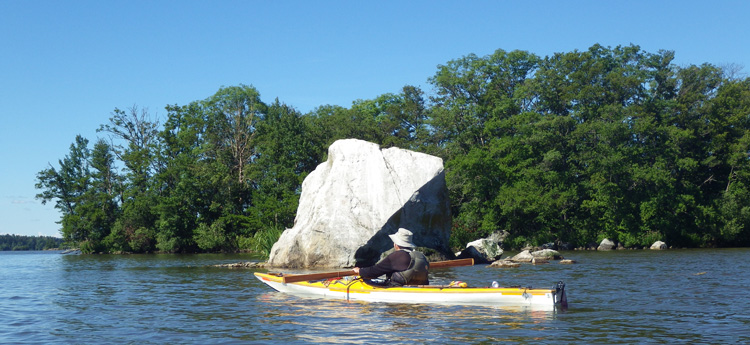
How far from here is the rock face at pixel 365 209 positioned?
72.5 ft

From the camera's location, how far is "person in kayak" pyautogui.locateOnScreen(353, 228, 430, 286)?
1277 cm

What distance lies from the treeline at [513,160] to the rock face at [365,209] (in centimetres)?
1338

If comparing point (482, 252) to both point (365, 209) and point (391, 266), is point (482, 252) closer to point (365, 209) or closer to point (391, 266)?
point (365, 209)

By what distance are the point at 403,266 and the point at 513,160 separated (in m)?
31.7

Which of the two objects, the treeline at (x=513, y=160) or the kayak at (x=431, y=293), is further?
the treeline at (x=513, y=160)

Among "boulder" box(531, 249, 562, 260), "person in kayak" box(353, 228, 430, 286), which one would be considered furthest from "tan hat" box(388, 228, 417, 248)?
"boulder" box(531, 249, 562, 260)

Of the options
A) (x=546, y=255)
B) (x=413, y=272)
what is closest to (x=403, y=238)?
(x=413, y=272)

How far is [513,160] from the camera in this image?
43.2 m

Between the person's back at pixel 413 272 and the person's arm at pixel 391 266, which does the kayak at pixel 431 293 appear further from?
the person's arm at pixel 391 266

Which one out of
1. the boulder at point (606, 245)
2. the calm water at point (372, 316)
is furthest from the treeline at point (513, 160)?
the calm water at point (372, 316)

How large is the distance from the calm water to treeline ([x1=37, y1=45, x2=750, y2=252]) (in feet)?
70.2

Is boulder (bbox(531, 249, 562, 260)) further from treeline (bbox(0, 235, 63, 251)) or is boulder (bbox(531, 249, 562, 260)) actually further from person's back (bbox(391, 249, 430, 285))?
treeline (bbox(0, 235, 63, 251))

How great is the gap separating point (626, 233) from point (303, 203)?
24.0 meters

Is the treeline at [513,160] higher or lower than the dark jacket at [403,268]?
higher
